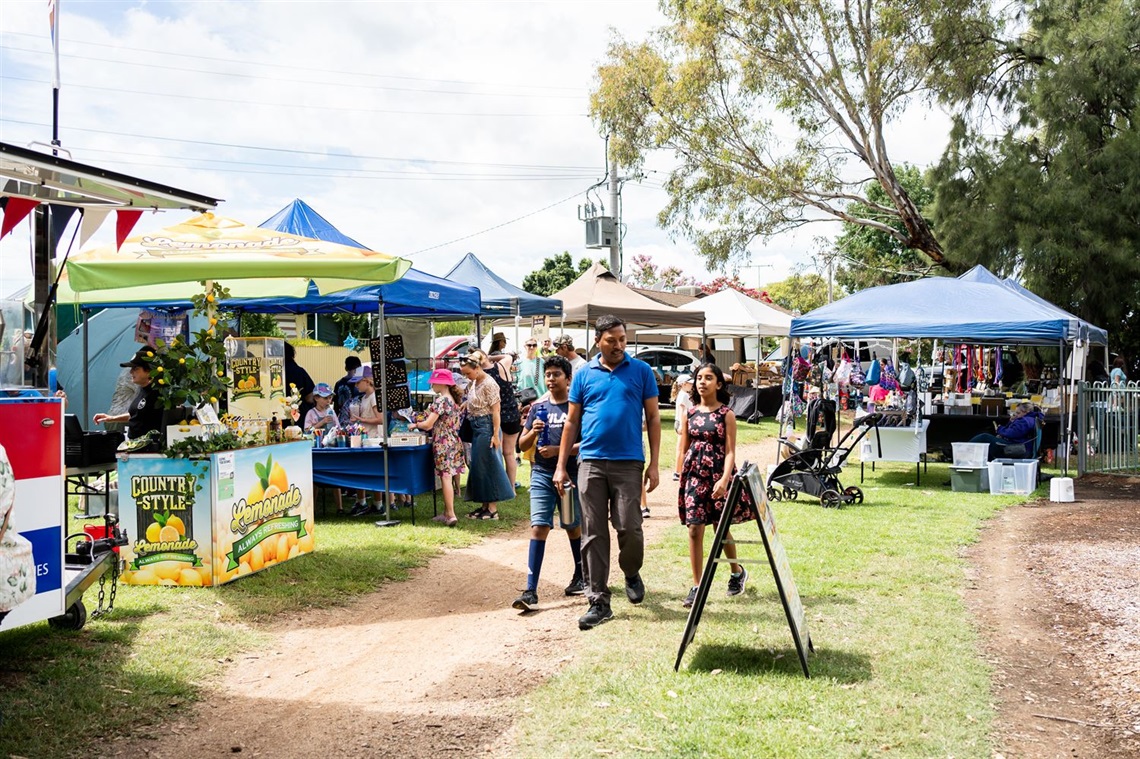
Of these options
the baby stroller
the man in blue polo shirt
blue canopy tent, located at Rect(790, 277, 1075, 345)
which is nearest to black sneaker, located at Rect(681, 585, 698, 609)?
the man in blue polo shirt

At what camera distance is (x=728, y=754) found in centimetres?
442

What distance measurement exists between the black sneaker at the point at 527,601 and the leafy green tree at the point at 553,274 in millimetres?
48205

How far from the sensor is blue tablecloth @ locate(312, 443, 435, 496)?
10672 millimetres

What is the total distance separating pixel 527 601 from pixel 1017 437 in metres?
9.93

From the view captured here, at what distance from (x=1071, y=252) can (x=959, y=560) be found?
44.6ft

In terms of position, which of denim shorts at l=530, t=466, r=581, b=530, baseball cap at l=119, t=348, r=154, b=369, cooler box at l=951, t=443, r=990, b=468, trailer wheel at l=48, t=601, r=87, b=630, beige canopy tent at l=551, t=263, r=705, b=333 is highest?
beige canopy tent at l=551, t=263, r=705, b=333

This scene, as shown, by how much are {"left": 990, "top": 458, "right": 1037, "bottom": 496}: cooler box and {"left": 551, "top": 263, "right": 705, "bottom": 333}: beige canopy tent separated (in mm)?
8622

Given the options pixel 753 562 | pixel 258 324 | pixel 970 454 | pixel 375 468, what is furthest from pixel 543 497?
pixel 258 324

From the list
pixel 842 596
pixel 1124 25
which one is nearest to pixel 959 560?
pixel 842 596

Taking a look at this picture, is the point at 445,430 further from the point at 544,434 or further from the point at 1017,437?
the point at 1017,437

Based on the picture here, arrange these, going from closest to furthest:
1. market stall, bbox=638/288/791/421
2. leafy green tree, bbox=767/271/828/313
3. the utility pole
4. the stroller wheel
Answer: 1. the stroller wheel
2. market stall, bbox=638/288/791/421
3. the utility pole
4. leafy green tree, bbox=767/271/828/313

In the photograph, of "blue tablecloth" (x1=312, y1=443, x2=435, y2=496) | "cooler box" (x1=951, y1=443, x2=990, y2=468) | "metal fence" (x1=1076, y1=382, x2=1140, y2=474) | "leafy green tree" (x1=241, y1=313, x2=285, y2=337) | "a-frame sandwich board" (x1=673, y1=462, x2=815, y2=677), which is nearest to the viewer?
"a-frame sandwich board" (x1=673, y1=462, x2=815, y2=677)

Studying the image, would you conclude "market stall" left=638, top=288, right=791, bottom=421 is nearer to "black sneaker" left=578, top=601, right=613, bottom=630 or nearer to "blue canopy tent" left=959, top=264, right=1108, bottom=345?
"blue canopy tent" left=959, top=264, right=1108, bottom=345

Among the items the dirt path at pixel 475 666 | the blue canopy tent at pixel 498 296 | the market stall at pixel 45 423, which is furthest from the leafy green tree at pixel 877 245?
the market stall at pixel 45 423
